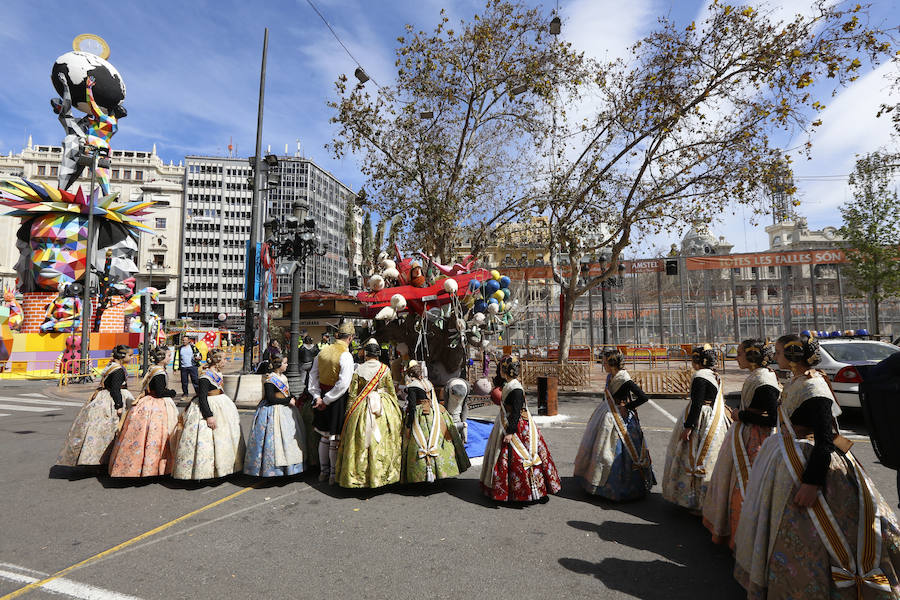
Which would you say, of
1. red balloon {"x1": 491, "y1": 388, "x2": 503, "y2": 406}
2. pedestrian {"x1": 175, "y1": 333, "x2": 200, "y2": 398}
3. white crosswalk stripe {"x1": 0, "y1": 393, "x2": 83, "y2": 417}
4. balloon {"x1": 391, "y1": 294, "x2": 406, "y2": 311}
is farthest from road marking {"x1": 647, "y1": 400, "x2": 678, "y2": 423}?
white crosswalk stripe {"x1": 0, "y1": 393, "x2": 83, "y2": 417}

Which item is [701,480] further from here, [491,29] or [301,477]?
[491,29]

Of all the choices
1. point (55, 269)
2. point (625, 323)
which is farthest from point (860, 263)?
point (55, 269)

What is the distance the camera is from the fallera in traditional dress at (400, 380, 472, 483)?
556 cm

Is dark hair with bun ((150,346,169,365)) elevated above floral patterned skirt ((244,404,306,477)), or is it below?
above

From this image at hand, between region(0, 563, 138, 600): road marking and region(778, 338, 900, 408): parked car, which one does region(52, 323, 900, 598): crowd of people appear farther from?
region(778, 338, 900, 408): parked car

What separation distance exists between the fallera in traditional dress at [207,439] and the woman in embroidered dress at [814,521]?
5404 millimetres

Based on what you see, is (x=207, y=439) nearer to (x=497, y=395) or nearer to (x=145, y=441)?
(x=145, y=441)

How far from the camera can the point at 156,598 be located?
11.0 feet

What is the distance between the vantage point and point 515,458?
5141 millimetres

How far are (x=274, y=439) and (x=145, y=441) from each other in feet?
5.21

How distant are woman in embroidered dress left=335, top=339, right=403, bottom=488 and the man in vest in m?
0.16

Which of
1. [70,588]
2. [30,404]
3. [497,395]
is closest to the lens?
[70,588]

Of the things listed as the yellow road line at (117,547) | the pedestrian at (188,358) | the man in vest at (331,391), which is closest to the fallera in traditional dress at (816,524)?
the man in vest at (331,391)

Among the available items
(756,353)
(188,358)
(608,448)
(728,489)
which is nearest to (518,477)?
(608,448)
